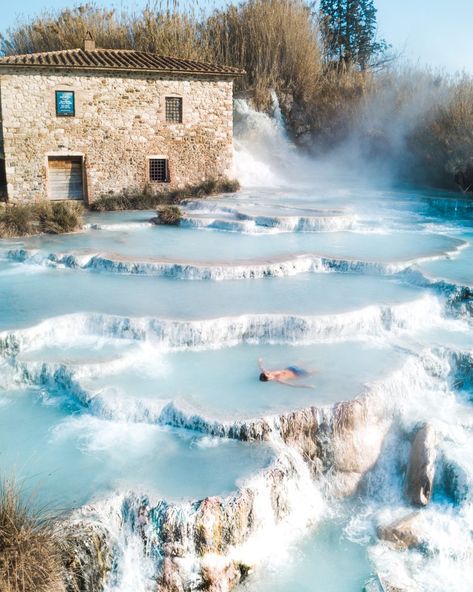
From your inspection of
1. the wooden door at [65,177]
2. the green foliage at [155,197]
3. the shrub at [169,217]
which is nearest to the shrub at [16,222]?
the shrub at [169,217]

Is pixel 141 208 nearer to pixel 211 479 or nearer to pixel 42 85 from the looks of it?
pixel 42 85

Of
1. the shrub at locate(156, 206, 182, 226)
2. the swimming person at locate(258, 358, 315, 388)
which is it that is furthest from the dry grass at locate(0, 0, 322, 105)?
the swimming person at locate(258, 358, 315, 388)

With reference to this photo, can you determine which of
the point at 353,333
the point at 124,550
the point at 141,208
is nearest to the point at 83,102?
the point at 141,208

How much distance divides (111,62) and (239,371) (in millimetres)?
13359

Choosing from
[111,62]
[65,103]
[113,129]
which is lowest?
[113,129]

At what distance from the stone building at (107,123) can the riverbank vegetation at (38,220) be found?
338 centimetres

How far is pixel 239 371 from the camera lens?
7477 millimetres

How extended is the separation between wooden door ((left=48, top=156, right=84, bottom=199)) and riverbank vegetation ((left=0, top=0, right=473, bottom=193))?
8.83m

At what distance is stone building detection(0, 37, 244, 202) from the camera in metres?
17.3

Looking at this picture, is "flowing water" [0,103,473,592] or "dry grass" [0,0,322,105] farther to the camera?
"dry grass" [0,0,322,105]

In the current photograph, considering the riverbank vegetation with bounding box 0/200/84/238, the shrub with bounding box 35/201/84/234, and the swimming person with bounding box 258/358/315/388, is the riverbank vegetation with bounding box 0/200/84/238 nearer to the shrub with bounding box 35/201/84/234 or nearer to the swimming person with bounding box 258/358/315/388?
the shrub with bounding box 35/201/84/234

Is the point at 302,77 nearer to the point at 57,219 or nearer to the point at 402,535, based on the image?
the point at 57,219

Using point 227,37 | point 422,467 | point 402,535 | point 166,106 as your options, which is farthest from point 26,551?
point 227,37

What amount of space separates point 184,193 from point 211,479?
1482 cm
